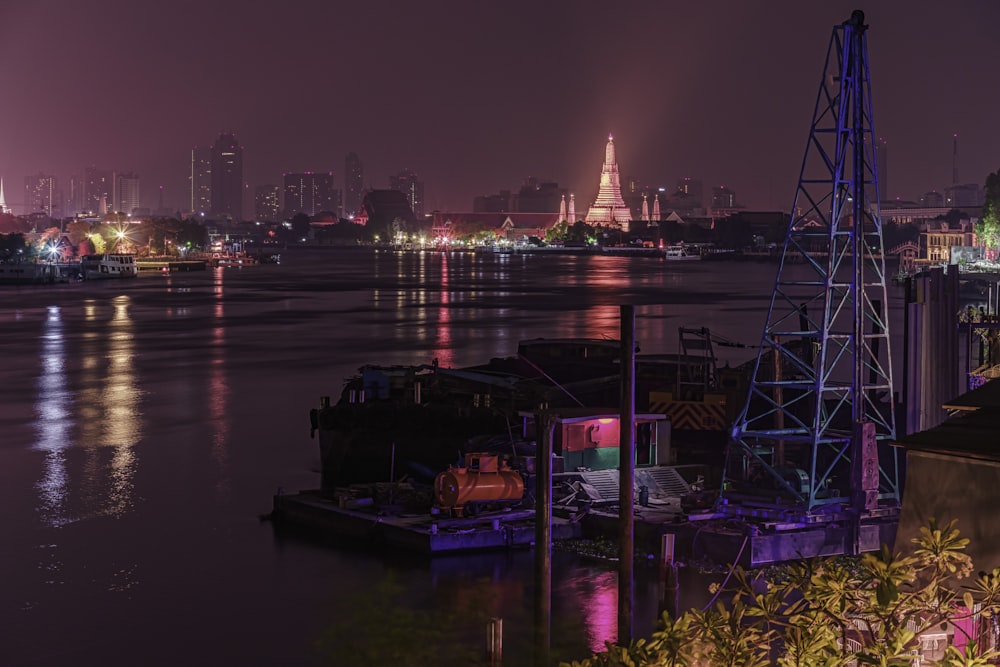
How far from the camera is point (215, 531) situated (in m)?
25.8

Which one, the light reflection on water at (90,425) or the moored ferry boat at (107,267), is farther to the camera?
the moored ferry boat at (107,267)

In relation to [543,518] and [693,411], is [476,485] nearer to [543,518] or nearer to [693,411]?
[543,518]

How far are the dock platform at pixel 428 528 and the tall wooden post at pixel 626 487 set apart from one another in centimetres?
694

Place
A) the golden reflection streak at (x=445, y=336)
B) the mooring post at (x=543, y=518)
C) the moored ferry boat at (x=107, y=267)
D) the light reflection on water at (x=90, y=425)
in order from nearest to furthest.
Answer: the mooring post at (x=543, y=518) < the light reflection on water at (x=90, y=425) < the golden reflection streak at (x=445, y=336) < the moored ferry boat at (x=107, y=267)

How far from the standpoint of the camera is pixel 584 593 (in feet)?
68.3

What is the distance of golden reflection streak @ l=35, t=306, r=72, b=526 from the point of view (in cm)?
2797

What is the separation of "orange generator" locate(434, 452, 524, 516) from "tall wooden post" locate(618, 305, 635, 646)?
778 cm

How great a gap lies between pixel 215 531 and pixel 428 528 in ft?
18.2

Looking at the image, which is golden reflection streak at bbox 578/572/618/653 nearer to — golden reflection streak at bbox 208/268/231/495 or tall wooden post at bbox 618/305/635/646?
tall wooden post at bbox 618/305/635/646

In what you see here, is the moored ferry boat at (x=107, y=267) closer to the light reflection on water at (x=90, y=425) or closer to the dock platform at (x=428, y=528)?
the light reflection on water at (x=90, y=425)

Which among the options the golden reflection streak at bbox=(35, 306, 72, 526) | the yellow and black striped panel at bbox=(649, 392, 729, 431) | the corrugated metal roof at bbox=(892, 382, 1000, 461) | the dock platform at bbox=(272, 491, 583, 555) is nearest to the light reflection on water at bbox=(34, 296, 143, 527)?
the golden reflection streak at bbox=(35, 306, 72, 526)

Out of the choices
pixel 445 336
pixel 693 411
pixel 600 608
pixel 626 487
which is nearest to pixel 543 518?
pixel 626 487

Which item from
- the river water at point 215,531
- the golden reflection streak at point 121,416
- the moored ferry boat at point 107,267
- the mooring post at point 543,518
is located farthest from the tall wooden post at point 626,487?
the moored ferry boat at point 107,267

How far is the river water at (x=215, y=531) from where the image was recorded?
19.5 meters
